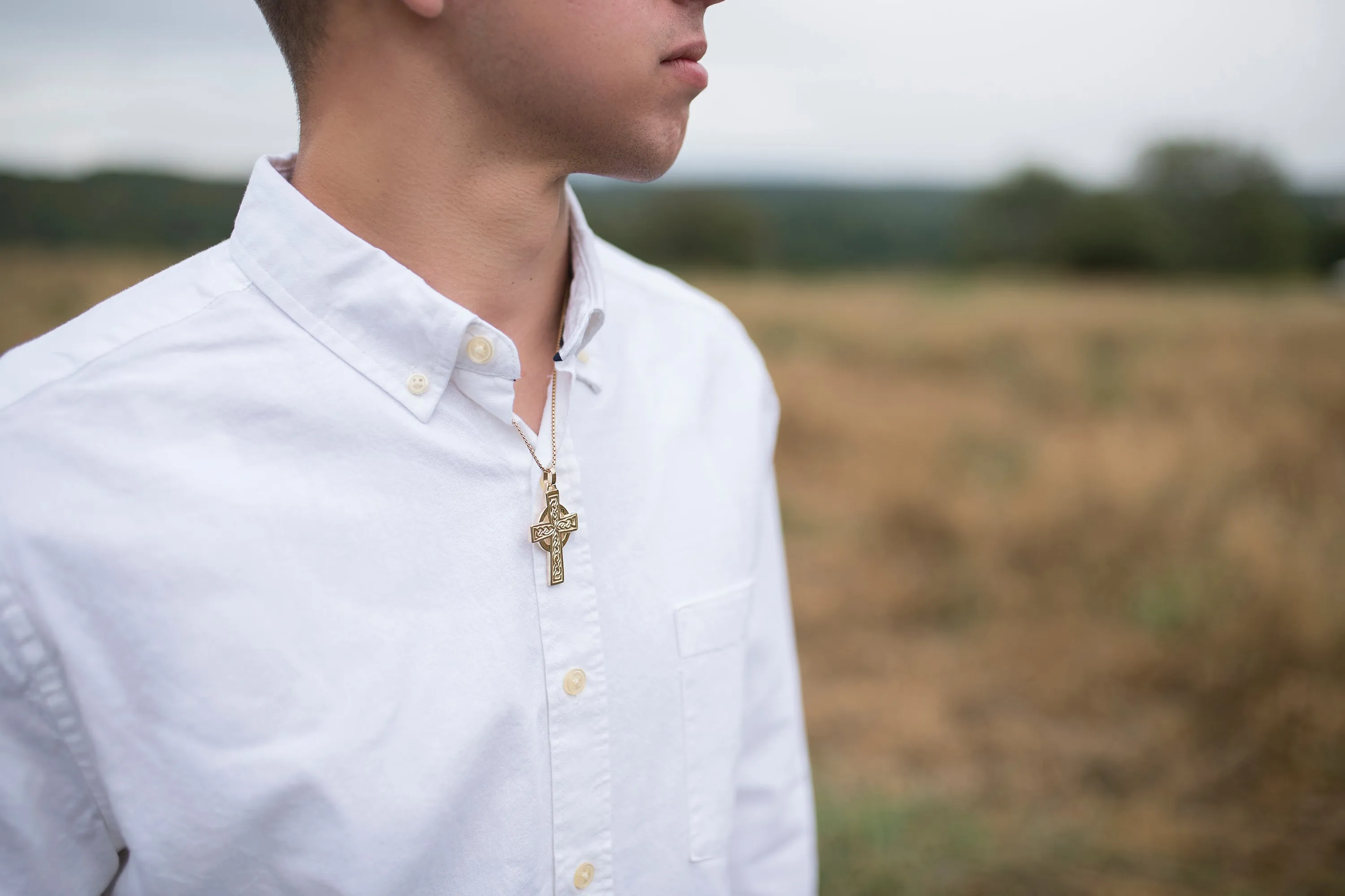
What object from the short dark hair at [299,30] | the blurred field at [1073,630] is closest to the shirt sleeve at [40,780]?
the short dark hair at [299,30]

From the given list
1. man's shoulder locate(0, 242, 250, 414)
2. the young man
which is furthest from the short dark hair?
man's shoulder locate(0, 242, 250, 414)

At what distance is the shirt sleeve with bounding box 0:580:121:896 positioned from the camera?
3.02ft

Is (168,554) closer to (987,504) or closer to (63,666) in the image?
(63,666)

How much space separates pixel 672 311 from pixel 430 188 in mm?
525

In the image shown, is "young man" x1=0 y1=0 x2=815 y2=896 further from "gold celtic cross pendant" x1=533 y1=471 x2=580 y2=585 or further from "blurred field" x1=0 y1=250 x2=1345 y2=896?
"blurred field" x1=0 y1=250 x2=1345 y2=896

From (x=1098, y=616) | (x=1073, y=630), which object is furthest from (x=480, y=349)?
(x=1098, y=616)

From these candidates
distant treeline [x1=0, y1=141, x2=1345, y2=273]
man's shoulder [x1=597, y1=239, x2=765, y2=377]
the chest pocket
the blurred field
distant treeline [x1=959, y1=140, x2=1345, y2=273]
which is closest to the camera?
the chest pocket

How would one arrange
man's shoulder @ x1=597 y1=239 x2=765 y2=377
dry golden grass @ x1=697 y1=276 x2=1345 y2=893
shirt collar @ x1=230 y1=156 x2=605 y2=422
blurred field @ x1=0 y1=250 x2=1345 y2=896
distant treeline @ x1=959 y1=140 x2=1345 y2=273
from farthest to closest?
distant treeline @ x1=959 y1=140 x2=1345 y2=273
dry golden grass @ x1=697 y1=276 x2=1345 y2=893
blurred field @ x1=0 y1=250 x2=1345 y2=896
man's shoulder @ x1=597 y1=239 x2=765 y2=377
shirt collar @ x1=230 y1=156 x2=605 y2=422

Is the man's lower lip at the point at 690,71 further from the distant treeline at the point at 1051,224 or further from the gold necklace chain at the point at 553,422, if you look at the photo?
the distant treeline at the point at 1051,224

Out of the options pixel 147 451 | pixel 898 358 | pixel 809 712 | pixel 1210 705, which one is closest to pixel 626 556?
pixel 147 451

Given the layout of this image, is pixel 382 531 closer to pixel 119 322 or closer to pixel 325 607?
pixel 325 607

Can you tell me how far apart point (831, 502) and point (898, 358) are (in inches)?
214

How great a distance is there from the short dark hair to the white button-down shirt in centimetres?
14

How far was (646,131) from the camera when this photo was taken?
45.8 inches
